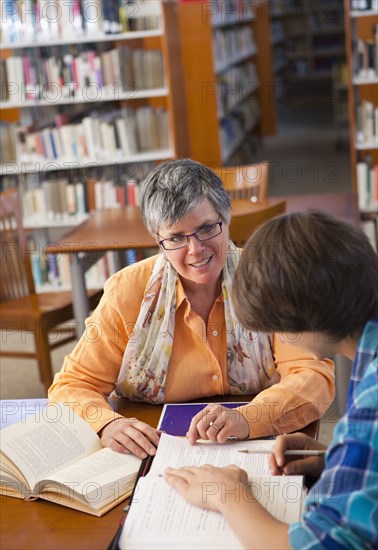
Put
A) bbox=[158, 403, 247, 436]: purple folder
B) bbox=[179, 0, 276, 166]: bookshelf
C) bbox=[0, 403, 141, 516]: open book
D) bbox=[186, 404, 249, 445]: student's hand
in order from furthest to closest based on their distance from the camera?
bbox=[179, 0, 276, 166]: bookshelf
bbox=[158, 403, 247, 436]: purple folder
bbox=[186, 404, 249, 445]: student's hand
bbox=[0, 403, 141, 516]: open book

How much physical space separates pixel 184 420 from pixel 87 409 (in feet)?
0.72

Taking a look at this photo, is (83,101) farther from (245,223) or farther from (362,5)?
(245,223)

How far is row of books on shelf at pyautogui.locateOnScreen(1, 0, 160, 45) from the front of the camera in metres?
4.82

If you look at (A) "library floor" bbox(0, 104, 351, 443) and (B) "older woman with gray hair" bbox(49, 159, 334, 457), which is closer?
(B) "older woman with gray hair" bbox(49, 159, 334, 457)

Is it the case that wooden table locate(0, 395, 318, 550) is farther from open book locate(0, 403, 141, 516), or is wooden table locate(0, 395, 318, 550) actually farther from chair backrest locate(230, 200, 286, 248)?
chair backrest locate(230, 200, 286, 248)

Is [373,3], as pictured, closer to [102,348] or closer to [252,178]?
[252,178]

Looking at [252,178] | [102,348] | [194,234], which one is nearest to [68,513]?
[102,348]

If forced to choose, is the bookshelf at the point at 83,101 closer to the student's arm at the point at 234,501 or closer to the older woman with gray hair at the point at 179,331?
the older woman with gray hair at the point at 179,331

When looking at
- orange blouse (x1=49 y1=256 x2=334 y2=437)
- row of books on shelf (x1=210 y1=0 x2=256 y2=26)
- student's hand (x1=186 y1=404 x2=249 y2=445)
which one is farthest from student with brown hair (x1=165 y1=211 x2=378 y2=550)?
row of books on shelf (x1=210 y1=0 x2=256 y2=26)

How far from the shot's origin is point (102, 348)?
6.31 feet

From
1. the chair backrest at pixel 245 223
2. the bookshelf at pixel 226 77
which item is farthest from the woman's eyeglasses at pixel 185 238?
the bookshelf at pixel 226 77

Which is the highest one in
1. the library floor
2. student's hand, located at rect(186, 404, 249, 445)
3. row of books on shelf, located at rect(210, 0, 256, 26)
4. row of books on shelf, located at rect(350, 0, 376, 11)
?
row of books on shelf, located at rect(210, 0, 256, 26)

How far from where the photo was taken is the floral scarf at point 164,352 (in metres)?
1.91

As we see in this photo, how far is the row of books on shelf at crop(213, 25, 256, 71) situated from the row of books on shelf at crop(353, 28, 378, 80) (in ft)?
5.34
